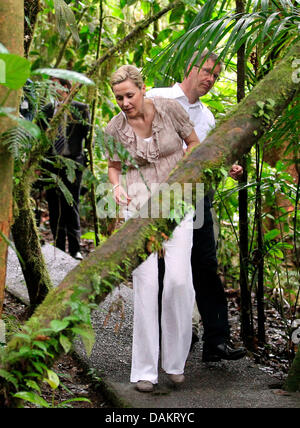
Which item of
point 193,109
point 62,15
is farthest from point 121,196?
point 62,15

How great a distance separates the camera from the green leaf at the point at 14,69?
1908 mm

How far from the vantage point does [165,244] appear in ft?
11.3

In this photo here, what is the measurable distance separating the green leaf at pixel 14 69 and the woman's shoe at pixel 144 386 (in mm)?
1892

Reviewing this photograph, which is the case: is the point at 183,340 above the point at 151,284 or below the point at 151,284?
below

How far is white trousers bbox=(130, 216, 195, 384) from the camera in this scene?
332 centimetres

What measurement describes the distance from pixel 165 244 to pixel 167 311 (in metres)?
0.39

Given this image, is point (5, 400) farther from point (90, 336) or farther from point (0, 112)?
point (0, 112)

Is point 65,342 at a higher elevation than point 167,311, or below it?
higher

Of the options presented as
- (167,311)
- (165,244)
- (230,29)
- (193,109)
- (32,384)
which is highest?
(230,29)

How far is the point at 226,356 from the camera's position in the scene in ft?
12.5

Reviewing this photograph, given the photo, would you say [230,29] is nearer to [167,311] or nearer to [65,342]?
[167,311]

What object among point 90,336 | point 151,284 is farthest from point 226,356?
point 90,336

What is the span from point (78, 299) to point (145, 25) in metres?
2.19

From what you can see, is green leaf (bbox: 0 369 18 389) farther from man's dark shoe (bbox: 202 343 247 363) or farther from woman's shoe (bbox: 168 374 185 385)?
man's dark shoe (bbox: 202 343 247 363)
